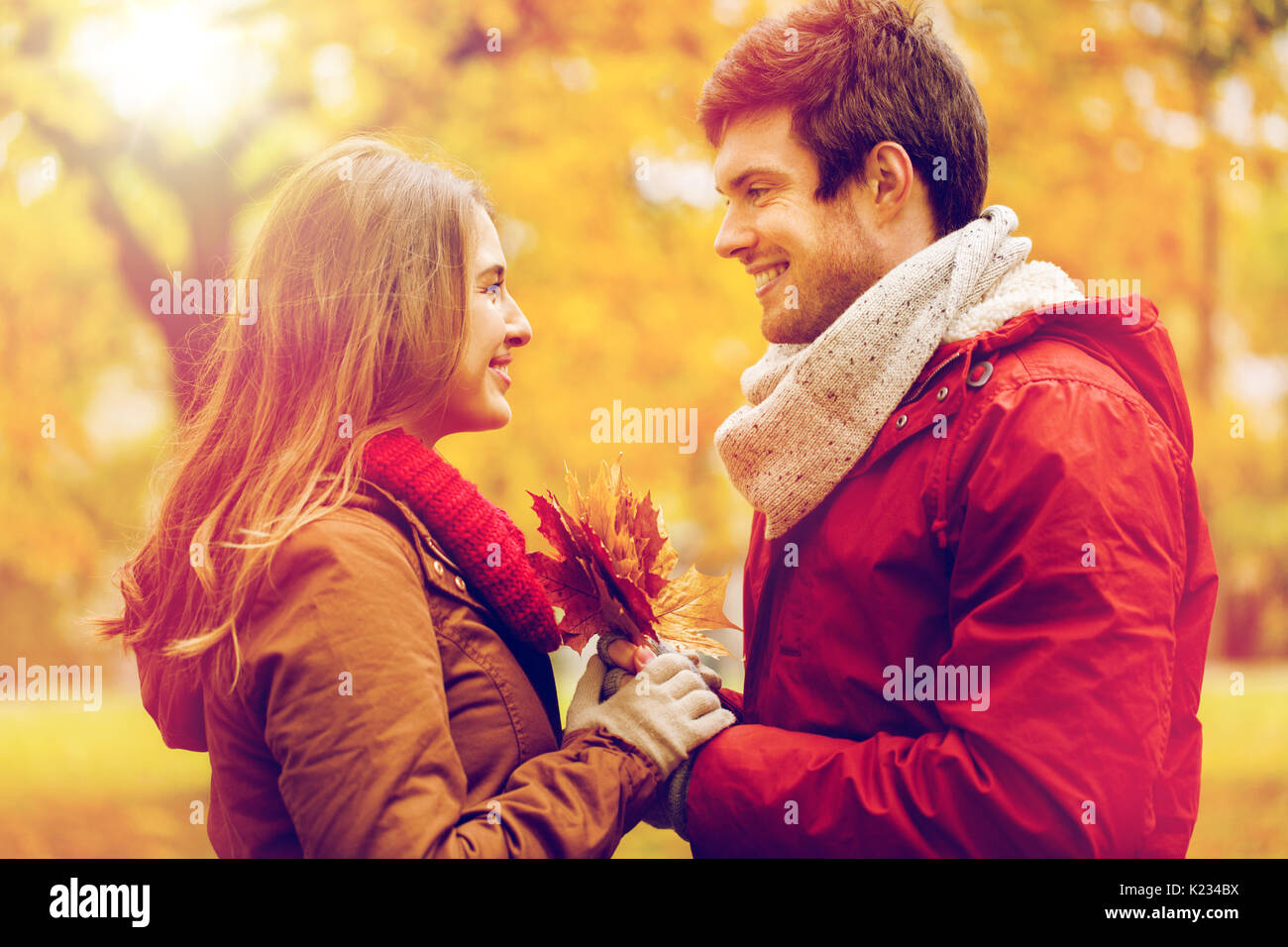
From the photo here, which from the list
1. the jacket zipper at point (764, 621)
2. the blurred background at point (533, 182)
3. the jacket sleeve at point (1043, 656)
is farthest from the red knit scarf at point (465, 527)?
the blurred background at point (533, 182)

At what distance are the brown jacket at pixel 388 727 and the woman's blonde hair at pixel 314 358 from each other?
0.14 meters

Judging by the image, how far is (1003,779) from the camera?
1.71m

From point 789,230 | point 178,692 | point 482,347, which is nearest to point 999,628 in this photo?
point 789,230

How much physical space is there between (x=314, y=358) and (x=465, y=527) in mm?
438

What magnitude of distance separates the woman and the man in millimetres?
296

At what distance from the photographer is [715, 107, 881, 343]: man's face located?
2289 mm

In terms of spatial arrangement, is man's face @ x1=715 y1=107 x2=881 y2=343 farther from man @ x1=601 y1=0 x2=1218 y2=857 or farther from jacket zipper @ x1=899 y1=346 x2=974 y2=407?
jacket zipper @ x1=899 y1=346 x2=974 y2=407

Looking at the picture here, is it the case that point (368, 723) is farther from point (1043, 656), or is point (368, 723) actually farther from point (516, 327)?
point (1043, 656)

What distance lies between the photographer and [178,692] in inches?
77.7

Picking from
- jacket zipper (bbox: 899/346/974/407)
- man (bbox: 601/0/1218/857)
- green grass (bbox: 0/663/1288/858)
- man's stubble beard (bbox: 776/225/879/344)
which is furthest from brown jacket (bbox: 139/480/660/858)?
green grass (bbox: 0/663/1288/858)
